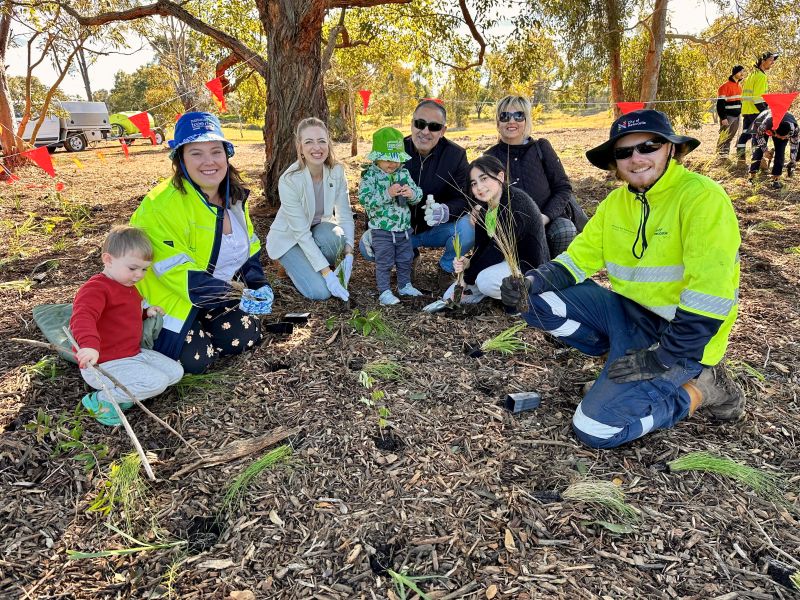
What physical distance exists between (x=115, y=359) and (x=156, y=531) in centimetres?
93

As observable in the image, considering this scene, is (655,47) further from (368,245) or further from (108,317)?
(108,317)

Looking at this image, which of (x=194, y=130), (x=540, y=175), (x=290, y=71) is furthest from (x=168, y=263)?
(x=290, y=71)

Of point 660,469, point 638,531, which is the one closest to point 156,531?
point 638,531

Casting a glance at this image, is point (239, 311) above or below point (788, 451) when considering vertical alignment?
above

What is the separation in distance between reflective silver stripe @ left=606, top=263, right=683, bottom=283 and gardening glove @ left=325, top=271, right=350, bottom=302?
184cm

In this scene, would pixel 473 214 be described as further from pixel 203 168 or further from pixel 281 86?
pixel 281 86

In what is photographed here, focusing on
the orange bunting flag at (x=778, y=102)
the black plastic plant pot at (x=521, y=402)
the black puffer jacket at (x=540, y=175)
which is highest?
the orange bunting flag at (x=778, y=102)

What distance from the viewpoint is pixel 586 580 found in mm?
1619

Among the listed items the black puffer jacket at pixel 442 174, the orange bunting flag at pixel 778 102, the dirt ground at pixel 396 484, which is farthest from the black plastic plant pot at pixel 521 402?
the orange bunting flag at pixel 778 102

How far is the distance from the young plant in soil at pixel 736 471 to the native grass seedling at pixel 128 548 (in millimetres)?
1985

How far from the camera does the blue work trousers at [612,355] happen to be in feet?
7.10

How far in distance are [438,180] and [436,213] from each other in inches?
15.2

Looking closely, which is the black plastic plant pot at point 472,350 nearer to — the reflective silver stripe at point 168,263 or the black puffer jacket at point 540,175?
the black puffer jacket at point 540,175

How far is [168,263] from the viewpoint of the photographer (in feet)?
8.61
